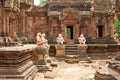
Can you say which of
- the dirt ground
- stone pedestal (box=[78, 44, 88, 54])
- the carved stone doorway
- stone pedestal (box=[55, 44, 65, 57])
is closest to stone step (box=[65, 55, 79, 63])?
the dirt ground

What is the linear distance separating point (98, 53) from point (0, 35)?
942 centimetres

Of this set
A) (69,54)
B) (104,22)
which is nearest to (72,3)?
(104,22)

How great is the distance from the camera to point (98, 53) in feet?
62.8

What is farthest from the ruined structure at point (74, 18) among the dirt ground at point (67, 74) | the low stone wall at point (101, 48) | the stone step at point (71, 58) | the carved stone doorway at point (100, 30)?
the dirt ground at point (67, 74)

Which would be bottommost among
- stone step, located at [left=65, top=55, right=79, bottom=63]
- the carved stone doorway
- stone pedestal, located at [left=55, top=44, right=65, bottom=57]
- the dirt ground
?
the dirt ground

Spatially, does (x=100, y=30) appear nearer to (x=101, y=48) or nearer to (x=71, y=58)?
(x=101, y=48)

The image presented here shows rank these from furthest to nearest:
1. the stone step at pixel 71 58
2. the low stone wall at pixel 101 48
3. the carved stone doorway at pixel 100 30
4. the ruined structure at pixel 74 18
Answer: the carved stone doorway at pixel 100 30 → the ruined structure at pixel 74 18 → the low stone wall at pixel 101 48 → the stone step at pixel 71 58

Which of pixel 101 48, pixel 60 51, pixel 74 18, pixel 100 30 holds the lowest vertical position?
pixel 60 51

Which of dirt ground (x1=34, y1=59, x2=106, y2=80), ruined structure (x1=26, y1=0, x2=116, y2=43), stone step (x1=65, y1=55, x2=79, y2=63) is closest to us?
dirt ground (x1=34, y1=59, x2=106, y2=80)

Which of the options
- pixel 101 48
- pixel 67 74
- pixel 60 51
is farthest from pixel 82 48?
pixel 67 74

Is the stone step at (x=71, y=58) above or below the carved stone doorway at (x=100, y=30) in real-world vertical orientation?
below

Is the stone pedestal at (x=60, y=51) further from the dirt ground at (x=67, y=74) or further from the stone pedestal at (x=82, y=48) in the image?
the stone pedestal at (x=82, y=48)

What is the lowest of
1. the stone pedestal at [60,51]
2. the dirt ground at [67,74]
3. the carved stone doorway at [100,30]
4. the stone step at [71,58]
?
the dirt ground at [67,74]

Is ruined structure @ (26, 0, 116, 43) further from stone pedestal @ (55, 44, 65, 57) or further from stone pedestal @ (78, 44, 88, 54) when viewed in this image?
stone pedestal @ (55, 44, 65, 57)
